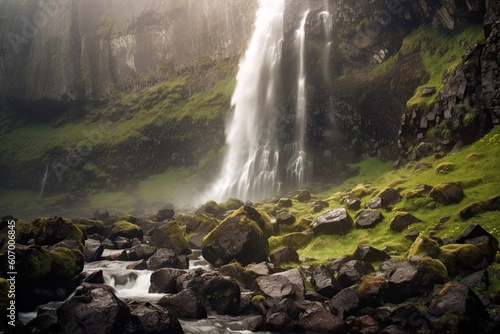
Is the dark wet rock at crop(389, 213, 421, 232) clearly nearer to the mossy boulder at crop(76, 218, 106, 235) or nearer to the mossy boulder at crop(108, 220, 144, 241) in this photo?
the mossy boulder at crop(108, 220, 144, 241)

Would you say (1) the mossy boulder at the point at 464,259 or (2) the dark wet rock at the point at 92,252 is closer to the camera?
(1) the mossy boulder at the point at 464,259

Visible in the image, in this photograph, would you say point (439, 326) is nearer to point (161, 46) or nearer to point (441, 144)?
point (441, 144)

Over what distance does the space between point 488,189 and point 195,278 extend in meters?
22.1

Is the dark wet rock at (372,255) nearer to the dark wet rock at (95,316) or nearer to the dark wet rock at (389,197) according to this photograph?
the dark wet rock at (389,197)

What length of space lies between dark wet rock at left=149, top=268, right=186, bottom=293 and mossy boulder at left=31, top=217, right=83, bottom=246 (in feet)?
38.8

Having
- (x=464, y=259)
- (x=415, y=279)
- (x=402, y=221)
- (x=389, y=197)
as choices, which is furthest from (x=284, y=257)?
(x=389, y=197)

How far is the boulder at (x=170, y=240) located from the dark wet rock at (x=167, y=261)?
11.8ft

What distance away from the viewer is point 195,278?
69.7 ft

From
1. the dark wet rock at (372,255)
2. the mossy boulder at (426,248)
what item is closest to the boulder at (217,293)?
the dark wet rock at (372,255)

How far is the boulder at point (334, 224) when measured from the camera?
99.8 ft

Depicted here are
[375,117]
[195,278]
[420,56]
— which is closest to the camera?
[195,278]

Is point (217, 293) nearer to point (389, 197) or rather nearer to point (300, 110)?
point (389, 197)

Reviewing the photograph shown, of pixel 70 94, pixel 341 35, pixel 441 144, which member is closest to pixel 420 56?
pixel 341 35

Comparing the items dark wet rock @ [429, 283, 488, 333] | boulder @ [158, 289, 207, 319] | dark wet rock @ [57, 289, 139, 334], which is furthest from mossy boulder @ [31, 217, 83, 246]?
dark wet rock @ [429, 283, 488, 333]
